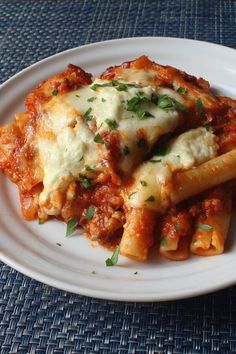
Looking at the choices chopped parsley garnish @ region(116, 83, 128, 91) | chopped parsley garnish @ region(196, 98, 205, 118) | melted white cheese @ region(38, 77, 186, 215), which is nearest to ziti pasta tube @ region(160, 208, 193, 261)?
melted white cheese @ region(38, 77, 186, 215)

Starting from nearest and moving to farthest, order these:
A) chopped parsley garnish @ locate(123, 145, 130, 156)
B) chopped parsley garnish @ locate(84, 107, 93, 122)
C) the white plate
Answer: the white plate
chopped parsley garnish @ locate(123, 145, 130, 156)
chopped parsley garnish @ locate(84, 107, 93, 122)

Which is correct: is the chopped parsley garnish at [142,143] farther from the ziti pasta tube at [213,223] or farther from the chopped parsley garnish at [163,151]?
the ziti pasta tube at [213,223]

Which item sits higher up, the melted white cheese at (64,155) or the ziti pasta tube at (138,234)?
the melted white cheese at (64,155)

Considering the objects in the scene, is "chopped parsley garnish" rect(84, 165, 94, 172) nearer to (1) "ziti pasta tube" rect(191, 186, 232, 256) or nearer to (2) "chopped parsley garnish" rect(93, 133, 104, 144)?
(2) "chopped parsley garnish" rect(93, 133, 104, 144)

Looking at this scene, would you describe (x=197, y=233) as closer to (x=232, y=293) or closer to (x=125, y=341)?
(x=232, y=293)

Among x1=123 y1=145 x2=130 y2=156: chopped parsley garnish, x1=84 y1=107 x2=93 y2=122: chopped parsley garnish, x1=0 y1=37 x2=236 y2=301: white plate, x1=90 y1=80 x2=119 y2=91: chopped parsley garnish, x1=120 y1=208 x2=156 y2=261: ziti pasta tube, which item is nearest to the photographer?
x1=0 y1=37 x2=236 y2=301: white plate

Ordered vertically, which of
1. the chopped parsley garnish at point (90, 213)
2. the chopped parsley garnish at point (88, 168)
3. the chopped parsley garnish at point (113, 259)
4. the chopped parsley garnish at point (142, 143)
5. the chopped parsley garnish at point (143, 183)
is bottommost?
the chopped parsley garnish at point (113, 259)

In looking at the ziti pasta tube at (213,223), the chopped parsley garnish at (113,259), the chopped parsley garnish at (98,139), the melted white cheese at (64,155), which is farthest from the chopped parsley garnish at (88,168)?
the ziti pasta tube at (213,223)

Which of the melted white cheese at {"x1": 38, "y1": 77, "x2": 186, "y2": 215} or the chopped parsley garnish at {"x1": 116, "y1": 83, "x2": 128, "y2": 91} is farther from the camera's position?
the chopped parsley garnish at {"x1": 116, "y1": 83, "x2": 128, "y2": 91}

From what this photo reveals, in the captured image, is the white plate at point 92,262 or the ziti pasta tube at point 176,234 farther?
the ziti pasta tube at point 176,234
